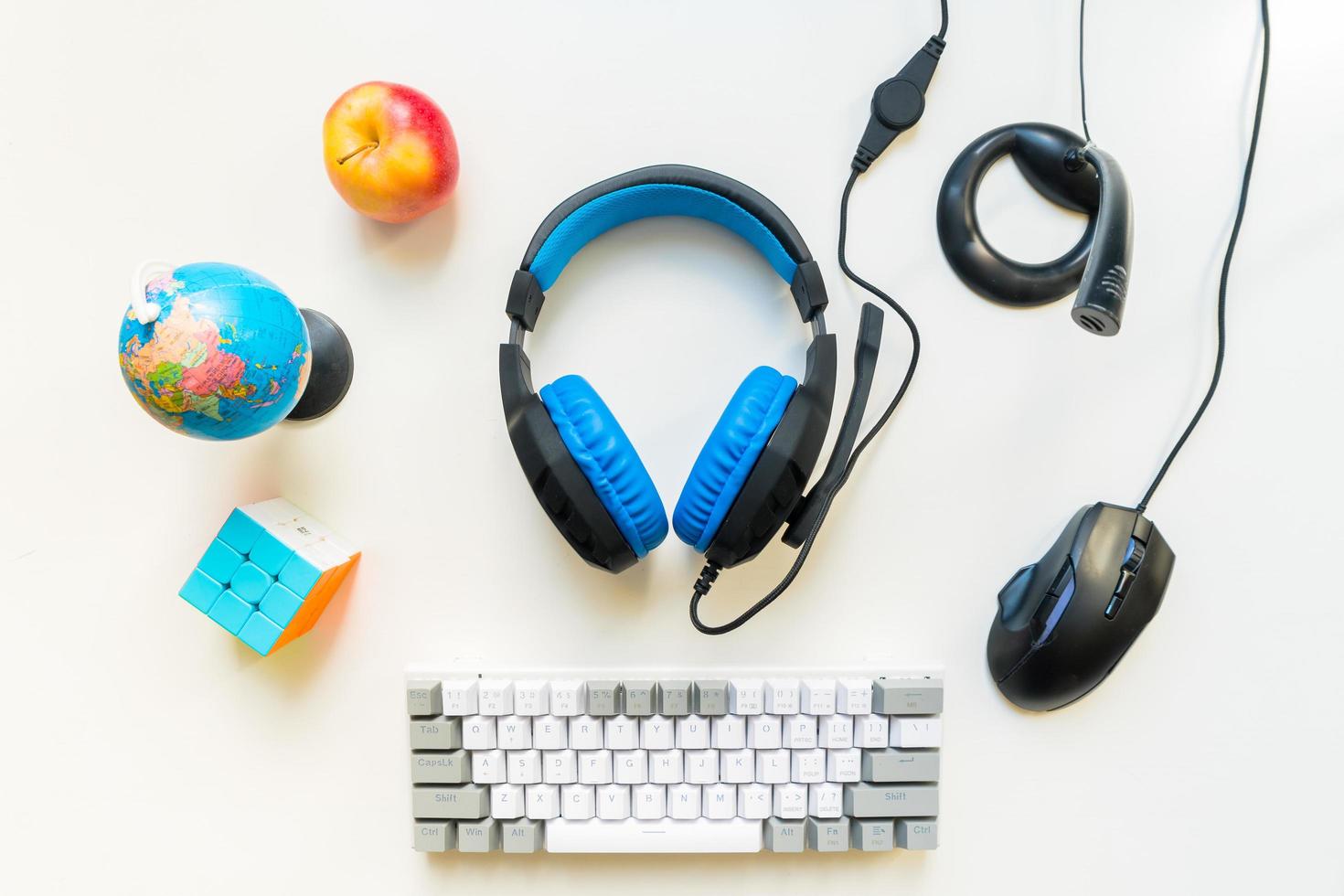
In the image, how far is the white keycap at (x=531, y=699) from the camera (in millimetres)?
638

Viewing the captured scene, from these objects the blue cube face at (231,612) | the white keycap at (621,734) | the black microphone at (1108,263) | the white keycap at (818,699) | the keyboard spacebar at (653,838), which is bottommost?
the keyboard spacebar at (653,838)

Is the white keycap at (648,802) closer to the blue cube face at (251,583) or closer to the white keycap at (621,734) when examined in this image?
the white keycap at (621,734)

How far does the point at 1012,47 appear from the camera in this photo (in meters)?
0.66

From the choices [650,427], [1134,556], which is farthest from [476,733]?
[1134,556]

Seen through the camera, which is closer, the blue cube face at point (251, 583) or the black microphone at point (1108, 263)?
the black microphone at point (1108, 263)

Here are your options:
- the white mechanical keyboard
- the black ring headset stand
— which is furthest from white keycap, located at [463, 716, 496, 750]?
the black ring headset stand

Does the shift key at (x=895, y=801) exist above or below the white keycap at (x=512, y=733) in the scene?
below

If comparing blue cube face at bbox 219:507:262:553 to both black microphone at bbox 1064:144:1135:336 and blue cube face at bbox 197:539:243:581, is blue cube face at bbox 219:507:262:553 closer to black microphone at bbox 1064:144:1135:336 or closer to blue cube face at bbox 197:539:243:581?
blue cube face at bbox 197:539:243:581

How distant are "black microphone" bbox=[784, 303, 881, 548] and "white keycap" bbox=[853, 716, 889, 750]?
201 millimetres

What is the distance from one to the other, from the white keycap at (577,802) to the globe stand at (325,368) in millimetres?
447

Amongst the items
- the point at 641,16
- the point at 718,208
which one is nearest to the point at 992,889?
the point at 718,208

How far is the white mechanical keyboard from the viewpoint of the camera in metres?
0.63

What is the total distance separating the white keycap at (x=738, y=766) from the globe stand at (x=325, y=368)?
52cm

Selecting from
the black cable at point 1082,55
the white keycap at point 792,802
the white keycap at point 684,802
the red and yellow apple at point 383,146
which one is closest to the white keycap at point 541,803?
the white keycap at point 684,802
